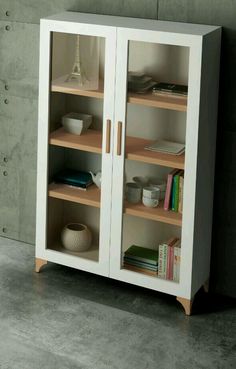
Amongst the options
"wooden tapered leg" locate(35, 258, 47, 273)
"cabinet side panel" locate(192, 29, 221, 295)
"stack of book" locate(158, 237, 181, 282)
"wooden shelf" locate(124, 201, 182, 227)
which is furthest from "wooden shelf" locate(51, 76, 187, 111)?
"wooden tapered leg" locate(35, 258, 47, 273)

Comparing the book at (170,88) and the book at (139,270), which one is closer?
the book at (170,88)

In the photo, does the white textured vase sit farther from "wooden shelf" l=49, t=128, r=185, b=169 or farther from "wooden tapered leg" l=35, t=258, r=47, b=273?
"wooden shelf" l=49, t=128, r=185, b=169

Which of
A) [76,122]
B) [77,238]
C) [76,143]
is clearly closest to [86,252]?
[77,238]

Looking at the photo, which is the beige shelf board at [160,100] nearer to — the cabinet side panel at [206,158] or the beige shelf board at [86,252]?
the cabinet side panel at [206,158]

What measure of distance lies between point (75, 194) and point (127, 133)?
1.67 feet

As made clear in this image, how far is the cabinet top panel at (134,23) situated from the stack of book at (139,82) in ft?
0.78

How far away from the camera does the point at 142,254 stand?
4.36 metres

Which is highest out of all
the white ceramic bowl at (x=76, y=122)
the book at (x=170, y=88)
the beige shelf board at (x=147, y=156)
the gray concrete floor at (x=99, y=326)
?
the book at (x=170, y=88)

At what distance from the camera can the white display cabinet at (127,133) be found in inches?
158

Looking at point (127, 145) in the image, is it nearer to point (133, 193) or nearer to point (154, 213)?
point (133, 193)

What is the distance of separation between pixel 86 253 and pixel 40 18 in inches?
53.7

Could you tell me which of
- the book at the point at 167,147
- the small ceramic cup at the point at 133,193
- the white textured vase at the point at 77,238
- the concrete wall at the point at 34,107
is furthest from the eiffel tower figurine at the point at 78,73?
the white textured vase at the point at 77,238

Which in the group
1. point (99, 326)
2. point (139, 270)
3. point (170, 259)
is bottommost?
point (99, 326)

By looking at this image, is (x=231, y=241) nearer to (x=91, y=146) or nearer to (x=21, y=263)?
(x=91, y=146)
